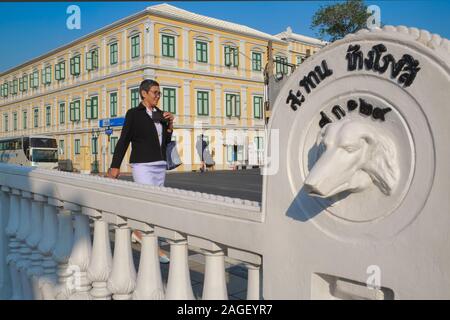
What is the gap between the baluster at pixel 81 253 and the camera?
2531 millimetres

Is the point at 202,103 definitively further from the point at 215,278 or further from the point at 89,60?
the point at 215,278

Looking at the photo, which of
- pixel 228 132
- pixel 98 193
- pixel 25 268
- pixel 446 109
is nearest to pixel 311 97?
pixel 446 109

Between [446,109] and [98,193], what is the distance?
179 centimetres

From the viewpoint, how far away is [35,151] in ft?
89.7

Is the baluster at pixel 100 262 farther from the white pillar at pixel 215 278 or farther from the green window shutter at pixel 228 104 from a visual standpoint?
the green window shutter at pixel 228 104

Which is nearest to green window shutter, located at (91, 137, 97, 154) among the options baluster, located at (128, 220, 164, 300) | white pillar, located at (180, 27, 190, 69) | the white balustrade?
white pillar, located at (180, 27, 190, 69)

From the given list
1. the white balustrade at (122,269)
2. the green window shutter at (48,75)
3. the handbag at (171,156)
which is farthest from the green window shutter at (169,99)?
the white balustrade at (122,269)

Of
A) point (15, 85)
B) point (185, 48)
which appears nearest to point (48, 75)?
point (15, 85)

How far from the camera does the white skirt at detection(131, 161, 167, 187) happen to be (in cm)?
375

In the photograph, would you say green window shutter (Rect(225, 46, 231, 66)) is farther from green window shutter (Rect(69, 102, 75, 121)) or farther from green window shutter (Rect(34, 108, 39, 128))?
green window shutter (Rect(34, 108, 39, 128))

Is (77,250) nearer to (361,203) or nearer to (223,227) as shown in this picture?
(223,227)

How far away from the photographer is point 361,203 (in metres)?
1.28

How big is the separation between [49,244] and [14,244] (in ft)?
2.11

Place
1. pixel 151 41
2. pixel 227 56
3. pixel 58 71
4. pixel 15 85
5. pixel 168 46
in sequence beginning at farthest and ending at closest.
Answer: pixel 15 85 < pixel 58 71 < pixel 227 56 < pixel 168 46 < pixel 151 41
